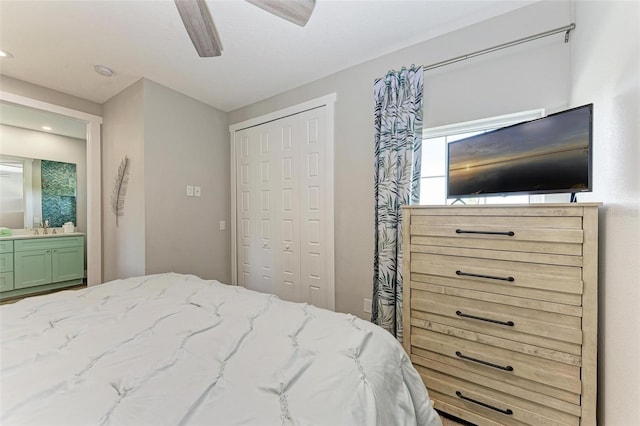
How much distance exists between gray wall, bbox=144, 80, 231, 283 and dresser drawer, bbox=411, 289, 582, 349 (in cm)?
252

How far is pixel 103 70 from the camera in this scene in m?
2.45

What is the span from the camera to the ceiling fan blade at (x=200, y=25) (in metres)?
1.26

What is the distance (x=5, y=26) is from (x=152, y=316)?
98.1 inches

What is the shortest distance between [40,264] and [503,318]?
5.70 m

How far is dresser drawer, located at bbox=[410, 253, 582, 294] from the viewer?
1215 millimetres

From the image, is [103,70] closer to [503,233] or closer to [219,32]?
[219,32]

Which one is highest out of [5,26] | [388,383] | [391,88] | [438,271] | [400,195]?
[5,26]

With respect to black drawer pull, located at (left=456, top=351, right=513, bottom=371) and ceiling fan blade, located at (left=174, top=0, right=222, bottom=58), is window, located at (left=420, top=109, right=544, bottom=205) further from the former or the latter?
ceiling fan blade, located at (left=174, top=0, right=222, bottom=58)

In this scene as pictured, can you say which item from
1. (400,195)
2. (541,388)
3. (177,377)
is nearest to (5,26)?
(177,377)

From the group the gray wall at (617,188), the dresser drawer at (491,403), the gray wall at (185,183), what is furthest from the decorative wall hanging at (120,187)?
the gray wall at (617,188)

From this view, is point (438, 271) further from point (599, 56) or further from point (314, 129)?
point (314, 129)

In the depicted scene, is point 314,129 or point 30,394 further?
point 314,129

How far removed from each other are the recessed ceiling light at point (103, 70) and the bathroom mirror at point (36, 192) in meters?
2.86

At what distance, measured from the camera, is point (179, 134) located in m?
2.92
